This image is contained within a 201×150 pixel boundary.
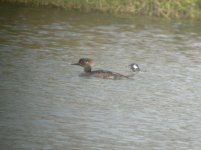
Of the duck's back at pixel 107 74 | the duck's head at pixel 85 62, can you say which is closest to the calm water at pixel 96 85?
the duck's back at pixel 107 74

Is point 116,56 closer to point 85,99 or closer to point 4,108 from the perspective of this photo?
point 85,99

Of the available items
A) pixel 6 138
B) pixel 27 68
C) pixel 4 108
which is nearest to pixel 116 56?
pixel 27 68

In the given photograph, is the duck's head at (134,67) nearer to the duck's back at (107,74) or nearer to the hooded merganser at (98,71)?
the hooded merganser at (98,71)

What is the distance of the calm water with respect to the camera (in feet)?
42.1

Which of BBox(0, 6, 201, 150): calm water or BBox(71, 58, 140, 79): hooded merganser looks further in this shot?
BBox(71, 58, 140, 79): hooded merganser

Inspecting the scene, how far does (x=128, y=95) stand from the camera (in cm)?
1580

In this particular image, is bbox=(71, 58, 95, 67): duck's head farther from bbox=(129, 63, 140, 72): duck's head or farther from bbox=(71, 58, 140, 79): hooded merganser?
bbox=(129, 63, 140, 72): duck's head

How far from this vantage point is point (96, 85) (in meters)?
16.6

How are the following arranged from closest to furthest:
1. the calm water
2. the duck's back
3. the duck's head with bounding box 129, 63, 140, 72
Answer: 1. the calm water
2. the duck's back
3. the duck's head with bounding box 129, 63, 140, 72

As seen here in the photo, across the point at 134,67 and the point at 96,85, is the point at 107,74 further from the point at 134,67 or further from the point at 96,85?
the point at 134,67

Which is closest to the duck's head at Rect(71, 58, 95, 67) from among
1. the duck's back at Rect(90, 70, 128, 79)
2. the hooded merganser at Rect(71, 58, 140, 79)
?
the hooded merganser at Rect(71, 58, 140, 79)

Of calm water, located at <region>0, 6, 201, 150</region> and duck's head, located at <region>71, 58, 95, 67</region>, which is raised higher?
duck's head, located at <region>71, 58, 95, 67</region>

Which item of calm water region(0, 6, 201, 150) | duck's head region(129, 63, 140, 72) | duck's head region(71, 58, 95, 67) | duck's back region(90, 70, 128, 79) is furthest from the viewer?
duck's head region(129, 63, 140, 72)

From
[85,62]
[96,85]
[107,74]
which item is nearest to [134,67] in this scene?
[85,62]
